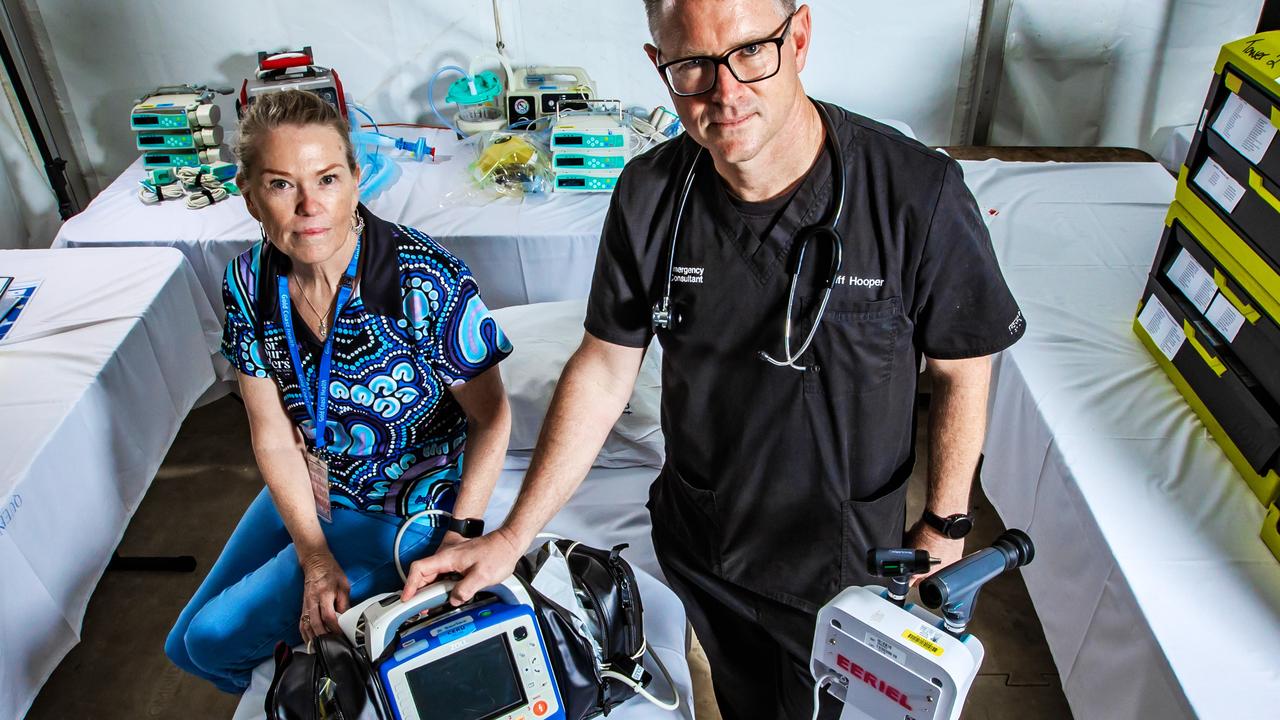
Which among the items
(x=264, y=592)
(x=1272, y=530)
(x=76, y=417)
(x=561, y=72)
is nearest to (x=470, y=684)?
(x=264, y=592)

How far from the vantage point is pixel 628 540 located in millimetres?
1823

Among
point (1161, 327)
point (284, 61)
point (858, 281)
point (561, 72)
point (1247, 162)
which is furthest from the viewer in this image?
point (561, 72)

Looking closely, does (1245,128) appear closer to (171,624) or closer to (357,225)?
(357,225)

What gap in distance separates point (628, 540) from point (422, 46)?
2.17 metres

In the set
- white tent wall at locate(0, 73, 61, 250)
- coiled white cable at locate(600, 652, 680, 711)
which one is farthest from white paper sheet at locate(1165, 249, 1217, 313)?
white tent wall at locate(0, 73, 61, 250)

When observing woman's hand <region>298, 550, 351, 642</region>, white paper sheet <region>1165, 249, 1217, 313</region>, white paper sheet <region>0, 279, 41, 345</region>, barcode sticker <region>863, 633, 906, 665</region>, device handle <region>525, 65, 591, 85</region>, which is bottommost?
woman's hand <region>298, 550, 351, 642</region>

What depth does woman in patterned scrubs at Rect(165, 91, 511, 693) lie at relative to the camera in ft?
4.80

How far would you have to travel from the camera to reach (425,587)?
1242 millimetres

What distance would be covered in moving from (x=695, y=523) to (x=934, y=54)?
249 cm

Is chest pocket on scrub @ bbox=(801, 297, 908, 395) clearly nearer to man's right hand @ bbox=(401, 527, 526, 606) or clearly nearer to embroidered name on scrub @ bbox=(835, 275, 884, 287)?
embroidered name on scrub @ bbox=(835, 275, 884, 287)

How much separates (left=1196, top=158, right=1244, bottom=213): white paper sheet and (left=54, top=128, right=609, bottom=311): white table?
1424mm

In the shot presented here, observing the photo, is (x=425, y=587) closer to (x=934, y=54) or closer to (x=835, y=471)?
(x=835, y=471)

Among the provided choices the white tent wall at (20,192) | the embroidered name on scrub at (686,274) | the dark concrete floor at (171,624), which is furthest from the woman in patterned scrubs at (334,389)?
the white tent wall at (20,192)

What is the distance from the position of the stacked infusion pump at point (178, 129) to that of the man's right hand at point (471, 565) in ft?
7.26
